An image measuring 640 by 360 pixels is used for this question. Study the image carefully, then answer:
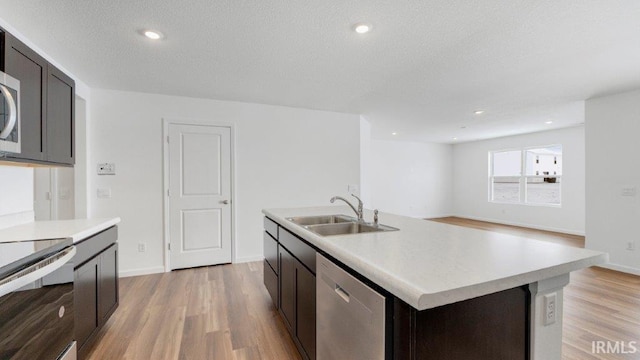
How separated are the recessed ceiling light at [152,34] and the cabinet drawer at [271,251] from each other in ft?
6.18

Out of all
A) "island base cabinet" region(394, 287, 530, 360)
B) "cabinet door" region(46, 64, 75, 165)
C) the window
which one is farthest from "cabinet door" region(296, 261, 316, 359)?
the window

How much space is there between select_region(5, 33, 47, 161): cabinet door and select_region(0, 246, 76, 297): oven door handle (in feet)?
2.22

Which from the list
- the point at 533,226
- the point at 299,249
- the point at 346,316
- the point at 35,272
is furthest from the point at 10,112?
the point at 533,226

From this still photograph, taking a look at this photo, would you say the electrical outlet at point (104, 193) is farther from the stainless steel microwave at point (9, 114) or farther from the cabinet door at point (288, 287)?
the cabinet door at point (288, 287)

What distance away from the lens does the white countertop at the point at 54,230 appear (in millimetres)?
1665

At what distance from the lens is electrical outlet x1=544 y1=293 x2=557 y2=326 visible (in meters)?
1.11

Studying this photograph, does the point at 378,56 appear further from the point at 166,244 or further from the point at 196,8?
the point at 166,244

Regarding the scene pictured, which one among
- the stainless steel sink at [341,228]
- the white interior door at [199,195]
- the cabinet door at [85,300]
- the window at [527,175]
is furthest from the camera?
the window at [527,175]

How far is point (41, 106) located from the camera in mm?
1822

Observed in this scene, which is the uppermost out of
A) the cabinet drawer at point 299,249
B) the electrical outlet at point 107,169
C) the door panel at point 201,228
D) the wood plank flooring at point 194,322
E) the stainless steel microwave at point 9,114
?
the stainless steel microwave at point 9,114

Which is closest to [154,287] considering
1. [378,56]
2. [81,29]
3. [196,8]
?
[81,29]

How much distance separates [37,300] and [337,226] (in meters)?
1.66

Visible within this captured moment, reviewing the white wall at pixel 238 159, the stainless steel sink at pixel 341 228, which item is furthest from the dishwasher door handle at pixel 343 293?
the white wall at pixel 238 159

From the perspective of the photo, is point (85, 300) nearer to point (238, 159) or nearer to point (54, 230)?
point (54, 230)
